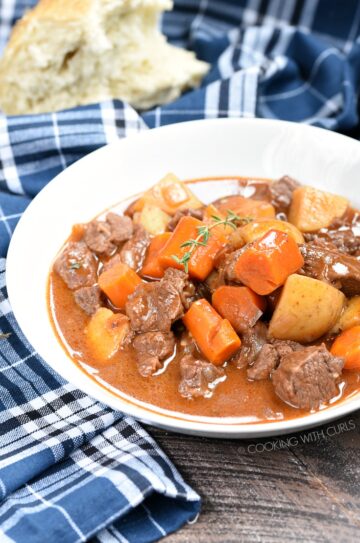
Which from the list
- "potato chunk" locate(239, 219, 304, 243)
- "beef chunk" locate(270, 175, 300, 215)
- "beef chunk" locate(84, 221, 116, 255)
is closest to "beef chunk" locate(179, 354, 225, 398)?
"potato chunk" locate(239, 219, 304, 243)

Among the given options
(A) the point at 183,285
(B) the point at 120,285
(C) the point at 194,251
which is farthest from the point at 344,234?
(B) the point at 120,285

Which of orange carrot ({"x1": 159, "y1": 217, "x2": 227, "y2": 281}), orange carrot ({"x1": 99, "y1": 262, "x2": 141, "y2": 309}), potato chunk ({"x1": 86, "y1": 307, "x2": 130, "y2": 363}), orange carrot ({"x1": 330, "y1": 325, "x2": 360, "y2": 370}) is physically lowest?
potato chunk ({"x1": 86, "y1": 307, "x2": 130, "y2": 363})

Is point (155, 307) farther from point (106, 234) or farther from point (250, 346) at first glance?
point (106, 234)

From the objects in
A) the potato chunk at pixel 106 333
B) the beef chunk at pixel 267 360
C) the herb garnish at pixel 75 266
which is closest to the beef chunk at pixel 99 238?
the herb garnish at pixel 75 266

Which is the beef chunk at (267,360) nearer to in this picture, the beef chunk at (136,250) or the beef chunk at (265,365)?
the beef chunk at (265,365)

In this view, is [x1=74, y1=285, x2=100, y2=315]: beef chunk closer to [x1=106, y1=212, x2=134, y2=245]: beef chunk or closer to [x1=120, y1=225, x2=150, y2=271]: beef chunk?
[x1=120, y1=225, x2=150, y2=271]: beef chunk

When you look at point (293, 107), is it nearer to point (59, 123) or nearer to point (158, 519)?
point (59, 123)

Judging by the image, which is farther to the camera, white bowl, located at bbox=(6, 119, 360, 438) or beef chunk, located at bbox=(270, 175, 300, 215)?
beef chunk, located at bbox=(270, 175, 300, 215)
